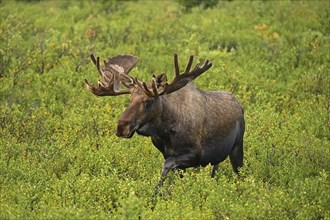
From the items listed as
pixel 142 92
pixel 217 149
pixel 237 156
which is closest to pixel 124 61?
pixel 142 92

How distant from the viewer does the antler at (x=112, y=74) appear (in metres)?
9.09

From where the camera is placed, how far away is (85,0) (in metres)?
23.7

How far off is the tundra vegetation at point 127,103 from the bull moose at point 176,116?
1.09 feet

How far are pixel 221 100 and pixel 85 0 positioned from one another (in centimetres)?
1460

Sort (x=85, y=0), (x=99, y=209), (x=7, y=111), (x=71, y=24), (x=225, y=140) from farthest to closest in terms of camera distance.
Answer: (x=85, y=0), (x=71, y=24), (x=7, y=111), (x=225, y=140), (x=99, y=209)

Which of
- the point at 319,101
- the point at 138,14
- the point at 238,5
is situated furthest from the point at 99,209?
the point at 238,5

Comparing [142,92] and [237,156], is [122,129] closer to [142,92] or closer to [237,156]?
[142,92]

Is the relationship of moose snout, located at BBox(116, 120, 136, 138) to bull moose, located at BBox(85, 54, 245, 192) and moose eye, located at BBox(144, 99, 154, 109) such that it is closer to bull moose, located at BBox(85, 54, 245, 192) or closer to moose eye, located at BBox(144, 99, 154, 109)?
bull moose, located at BBox(85, 54, 245, 192)

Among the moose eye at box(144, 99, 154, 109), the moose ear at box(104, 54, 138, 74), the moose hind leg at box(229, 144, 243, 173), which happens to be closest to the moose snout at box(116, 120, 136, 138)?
the moose eye at box(144, 99, 154, 109)

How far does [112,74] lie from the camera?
906 cm

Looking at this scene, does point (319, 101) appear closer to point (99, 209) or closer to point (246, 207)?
point (246, 207)

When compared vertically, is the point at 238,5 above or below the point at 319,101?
below

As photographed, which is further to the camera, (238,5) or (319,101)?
(238,5)

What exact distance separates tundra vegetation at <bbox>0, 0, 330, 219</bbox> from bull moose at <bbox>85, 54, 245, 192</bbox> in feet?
1.09
